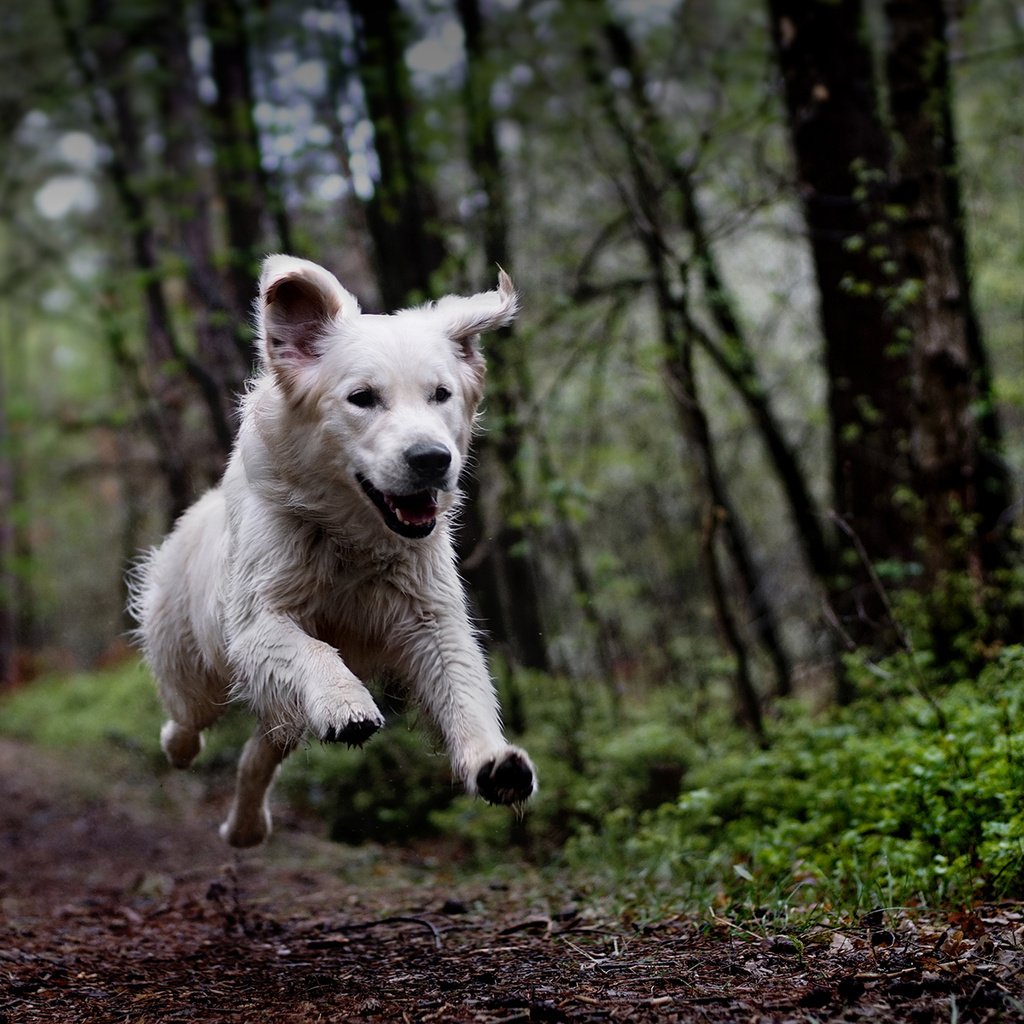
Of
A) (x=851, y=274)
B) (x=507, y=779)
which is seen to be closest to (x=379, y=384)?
(x=507, y=779)

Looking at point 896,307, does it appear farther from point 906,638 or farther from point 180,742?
point 180,742

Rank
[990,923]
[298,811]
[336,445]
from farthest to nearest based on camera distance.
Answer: [298,811], [336,445], [990,923]

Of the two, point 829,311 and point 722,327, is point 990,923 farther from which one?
point 722,327

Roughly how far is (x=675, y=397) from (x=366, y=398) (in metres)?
4.46

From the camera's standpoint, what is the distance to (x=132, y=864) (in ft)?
29.1

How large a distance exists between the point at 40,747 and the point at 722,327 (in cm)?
1176

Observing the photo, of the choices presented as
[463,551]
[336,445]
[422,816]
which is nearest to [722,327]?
[463,551]

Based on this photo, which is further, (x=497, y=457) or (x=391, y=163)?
(x=391, y=163)

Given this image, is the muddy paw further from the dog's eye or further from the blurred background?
the blurred background

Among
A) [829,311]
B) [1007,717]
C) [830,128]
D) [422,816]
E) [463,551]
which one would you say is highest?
[830,128]

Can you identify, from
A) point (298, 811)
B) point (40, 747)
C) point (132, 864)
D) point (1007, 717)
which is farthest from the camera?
point (40, 747)

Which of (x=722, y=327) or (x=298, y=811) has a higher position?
(x=722, y=327)

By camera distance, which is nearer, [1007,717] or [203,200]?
[1007,717]

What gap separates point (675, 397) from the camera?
863 centimetres
